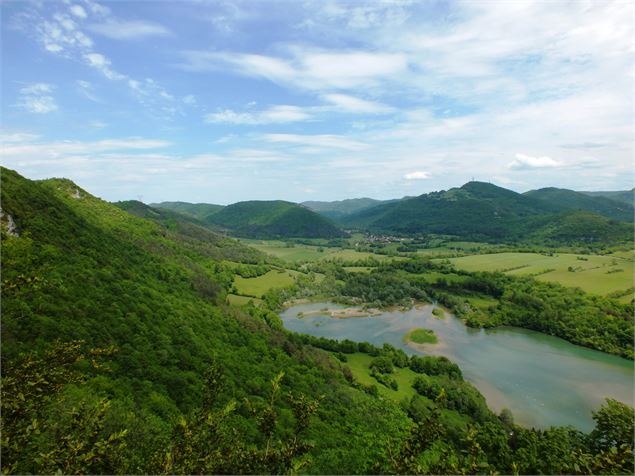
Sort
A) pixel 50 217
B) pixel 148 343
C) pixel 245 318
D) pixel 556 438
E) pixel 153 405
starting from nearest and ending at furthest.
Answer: pixel 153 405
pixel 556 438
pixel 148 343
pixel 50 217
pixel 245 318

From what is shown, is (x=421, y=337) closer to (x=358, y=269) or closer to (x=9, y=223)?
(x=358, y=269)

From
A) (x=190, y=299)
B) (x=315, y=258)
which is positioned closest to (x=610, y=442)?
(x=190, y=299)

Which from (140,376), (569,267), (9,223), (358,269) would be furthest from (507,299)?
(9,223)

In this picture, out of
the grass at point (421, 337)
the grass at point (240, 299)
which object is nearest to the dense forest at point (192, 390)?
the grass at point (240, 299)

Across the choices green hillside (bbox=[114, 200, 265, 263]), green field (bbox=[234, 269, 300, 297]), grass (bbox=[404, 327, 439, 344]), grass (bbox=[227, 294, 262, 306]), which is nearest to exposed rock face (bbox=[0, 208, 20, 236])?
grass (bbox=[227, 294, 262, 306])

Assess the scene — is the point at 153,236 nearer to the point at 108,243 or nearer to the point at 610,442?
the point at 108,243

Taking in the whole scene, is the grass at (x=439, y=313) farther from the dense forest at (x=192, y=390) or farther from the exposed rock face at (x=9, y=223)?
the exposed rock face at (x=9, y=223)
